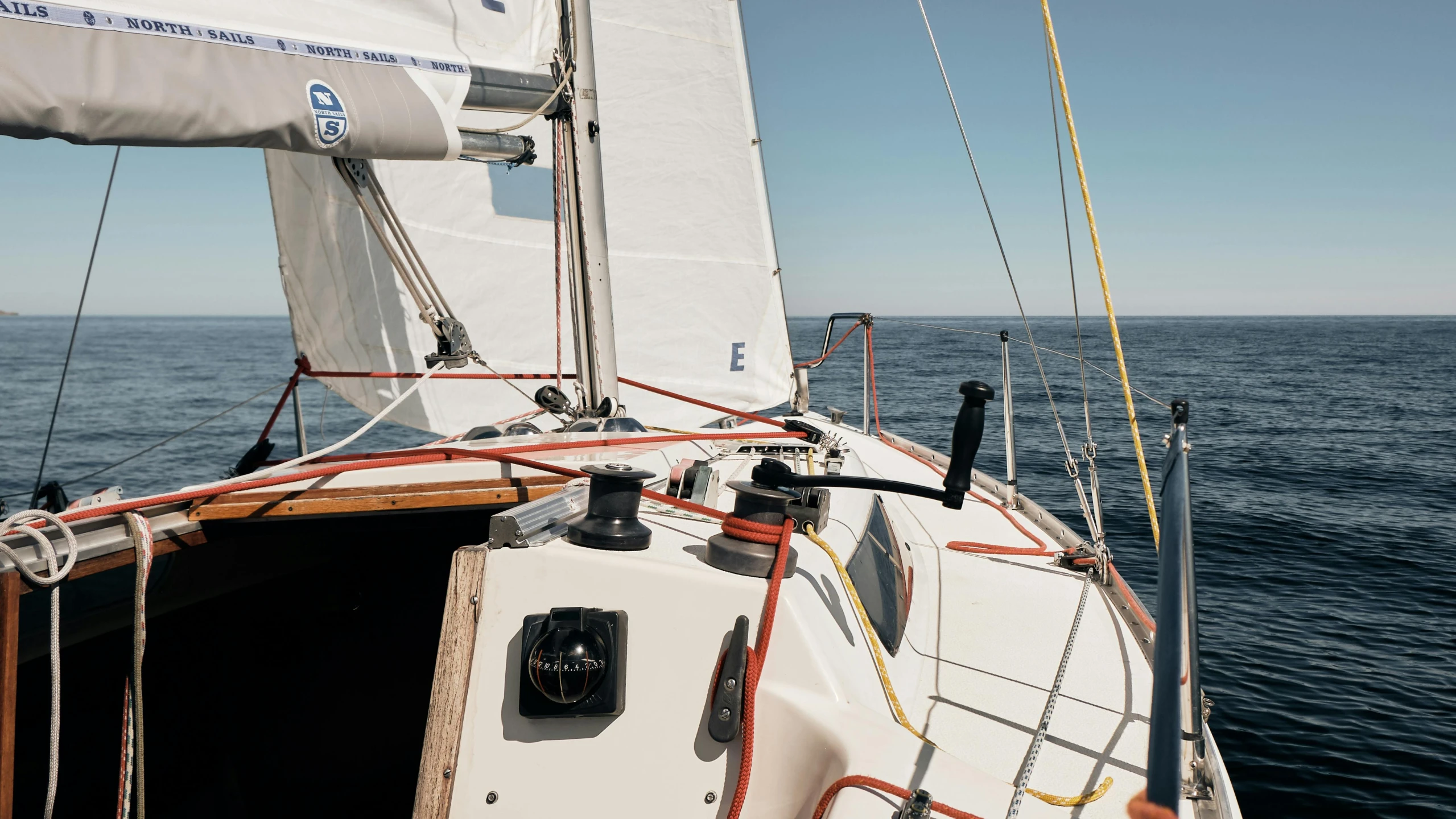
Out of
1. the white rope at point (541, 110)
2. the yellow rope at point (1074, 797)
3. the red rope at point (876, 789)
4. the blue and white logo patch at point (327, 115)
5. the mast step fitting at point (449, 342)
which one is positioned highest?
the white rope at point (541, 110)

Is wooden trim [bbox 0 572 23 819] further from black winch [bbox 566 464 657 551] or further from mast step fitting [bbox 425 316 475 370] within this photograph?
mast step fitting [bbox 425 316 475 370]

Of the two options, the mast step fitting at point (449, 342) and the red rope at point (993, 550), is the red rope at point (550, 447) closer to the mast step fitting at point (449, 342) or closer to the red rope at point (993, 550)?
the mast step fitting at point (449, 342)

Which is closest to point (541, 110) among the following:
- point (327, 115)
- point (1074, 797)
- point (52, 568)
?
point (327, 115)

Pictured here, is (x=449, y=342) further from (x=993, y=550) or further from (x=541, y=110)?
(x=993, y=550)

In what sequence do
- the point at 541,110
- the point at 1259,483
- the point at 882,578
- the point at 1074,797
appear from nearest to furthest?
the point at 1074,797 < the point at 882,578 < the point at 541,110 < the point at 1259,483

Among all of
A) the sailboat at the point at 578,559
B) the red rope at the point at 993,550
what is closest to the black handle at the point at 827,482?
the sailboat at the point at 578,559

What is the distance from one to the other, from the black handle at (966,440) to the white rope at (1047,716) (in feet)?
1.85

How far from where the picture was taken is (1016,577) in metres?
3.87

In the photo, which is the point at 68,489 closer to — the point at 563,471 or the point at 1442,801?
the point at 563,471

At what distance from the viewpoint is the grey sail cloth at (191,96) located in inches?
81.6

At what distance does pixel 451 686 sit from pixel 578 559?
0.39 metres

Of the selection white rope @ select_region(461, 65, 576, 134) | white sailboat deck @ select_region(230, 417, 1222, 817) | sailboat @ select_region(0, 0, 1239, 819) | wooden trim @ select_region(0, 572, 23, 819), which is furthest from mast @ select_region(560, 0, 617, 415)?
wooden trim @ select_region(0, 572, 23, 819)

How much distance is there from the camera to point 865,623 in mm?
2320

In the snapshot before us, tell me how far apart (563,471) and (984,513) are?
10.2 feet
